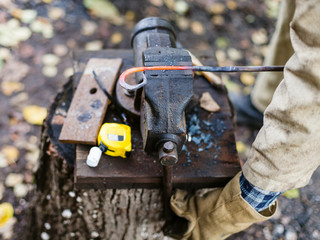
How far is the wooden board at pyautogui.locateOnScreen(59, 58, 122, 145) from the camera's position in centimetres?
137

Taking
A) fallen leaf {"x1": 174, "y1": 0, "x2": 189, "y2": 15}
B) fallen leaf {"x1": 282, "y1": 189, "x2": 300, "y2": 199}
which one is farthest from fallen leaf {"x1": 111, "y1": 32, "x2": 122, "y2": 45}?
fallen leaf {"x1": 282, "y1": 189, "x2": 300, "y2": 199}

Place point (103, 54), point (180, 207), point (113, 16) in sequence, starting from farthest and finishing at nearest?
point (113, 16) → point (103, 54) → point (180, 207)

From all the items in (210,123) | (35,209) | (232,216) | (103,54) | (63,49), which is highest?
(103,54)

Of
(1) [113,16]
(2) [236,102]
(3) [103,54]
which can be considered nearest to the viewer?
(3) [103,54]

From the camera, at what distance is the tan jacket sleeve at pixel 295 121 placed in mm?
995

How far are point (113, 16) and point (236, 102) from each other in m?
1.24

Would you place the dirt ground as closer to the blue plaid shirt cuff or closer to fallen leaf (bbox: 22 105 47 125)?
fallen leaf (bbox: 22 105 47 125)

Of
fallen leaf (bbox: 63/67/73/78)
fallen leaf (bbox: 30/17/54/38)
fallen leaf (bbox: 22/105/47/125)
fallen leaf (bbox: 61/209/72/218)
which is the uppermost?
fallen leaf (bbox: 30/17/54/38)

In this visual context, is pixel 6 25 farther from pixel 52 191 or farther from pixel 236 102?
pixel 236 102

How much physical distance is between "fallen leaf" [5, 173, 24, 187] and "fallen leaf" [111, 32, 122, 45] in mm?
1219

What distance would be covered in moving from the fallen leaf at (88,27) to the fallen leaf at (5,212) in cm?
141

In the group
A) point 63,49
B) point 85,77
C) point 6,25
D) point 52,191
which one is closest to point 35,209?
point 52,191

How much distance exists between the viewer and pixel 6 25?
2.63 metres

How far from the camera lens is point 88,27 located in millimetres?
2758
